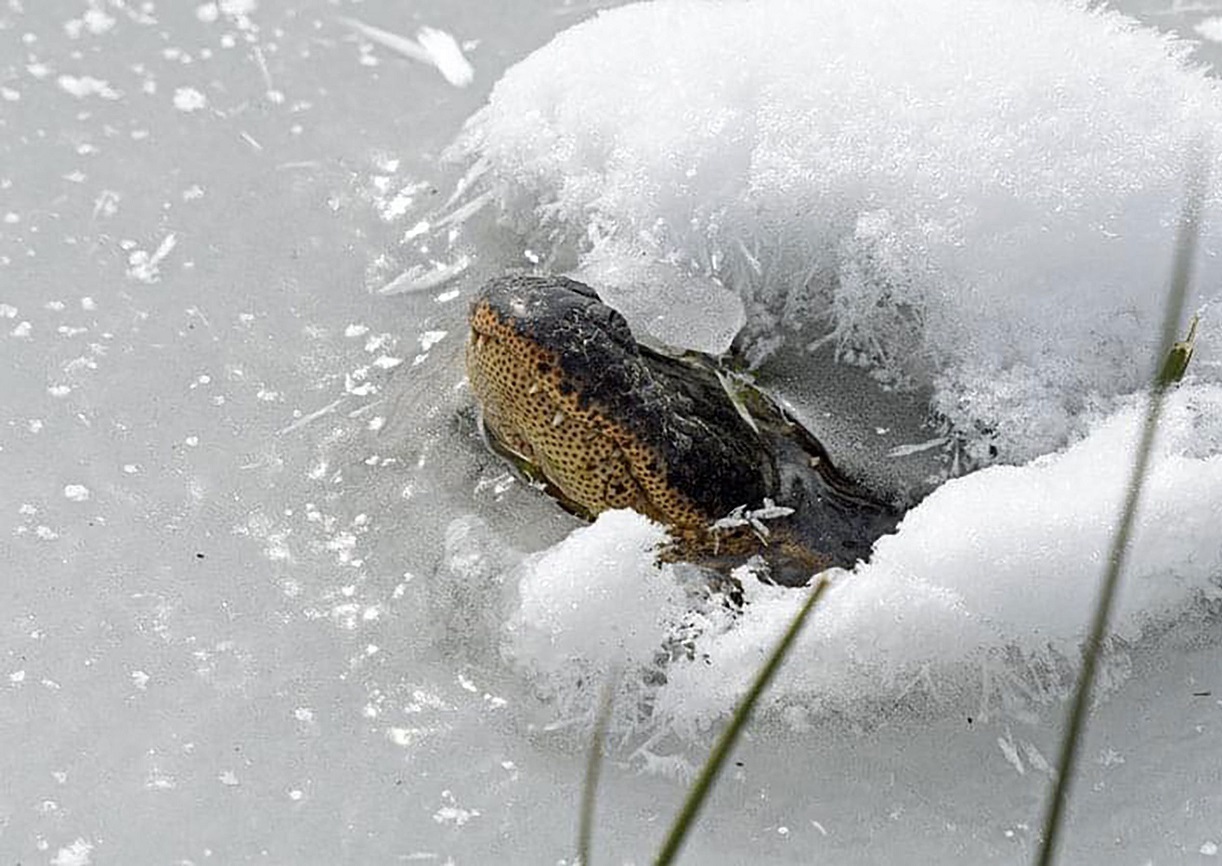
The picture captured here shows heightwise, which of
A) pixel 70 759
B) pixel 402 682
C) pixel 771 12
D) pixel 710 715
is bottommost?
pixel 70 759

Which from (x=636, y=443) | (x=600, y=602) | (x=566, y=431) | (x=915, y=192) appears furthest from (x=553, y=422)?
(x=915, y=192)

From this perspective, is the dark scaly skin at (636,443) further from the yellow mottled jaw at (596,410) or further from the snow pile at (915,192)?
the snow pile at (915,192)

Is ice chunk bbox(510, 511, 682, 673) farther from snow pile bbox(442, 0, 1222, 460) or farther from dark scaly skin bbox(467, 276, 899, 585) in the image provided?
snow pile bbox(442, 0, 1222, 460)

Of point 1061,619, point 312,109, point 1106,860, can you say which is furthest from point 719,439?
point 312,109

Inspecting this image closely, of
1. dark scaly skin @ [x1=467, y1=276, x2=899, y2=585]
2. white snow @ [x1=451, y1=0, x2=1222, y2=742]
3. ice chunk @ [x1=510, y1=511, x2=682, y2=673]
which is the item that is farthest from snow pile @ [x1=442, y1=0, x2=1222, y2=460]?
ice chunk @ [x1=510, y1=511, x2=682, y2=673]

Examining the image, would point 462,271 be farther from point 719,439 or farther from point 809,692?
point 809,692

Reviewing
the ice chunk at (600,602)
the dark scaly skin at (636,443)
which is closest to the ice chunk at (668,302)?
the dark scaly skin at (636,443)

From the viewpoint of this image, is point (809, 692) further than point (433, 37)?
No
